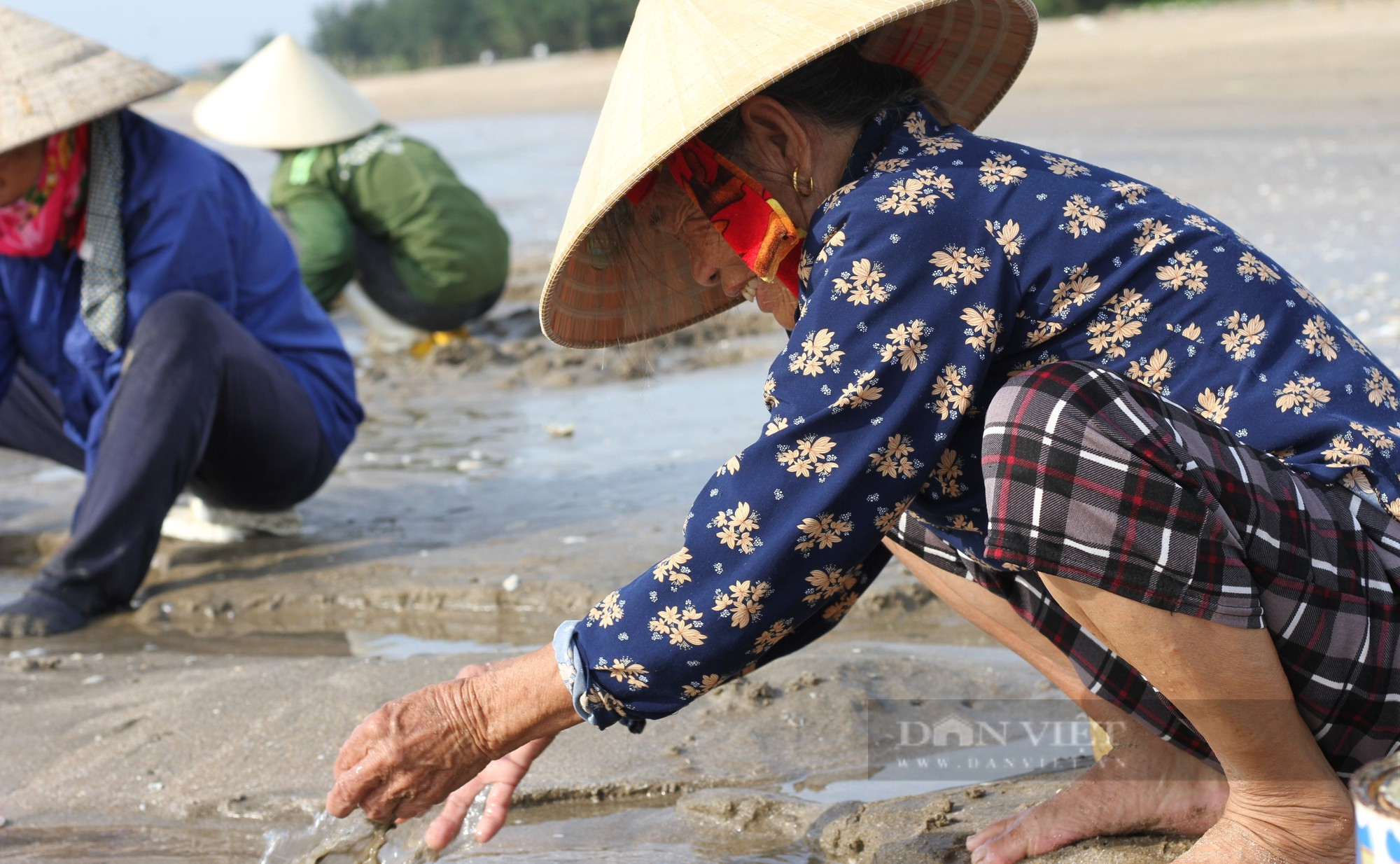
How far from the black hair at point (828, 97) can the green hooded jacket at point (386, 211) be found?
3637 mm

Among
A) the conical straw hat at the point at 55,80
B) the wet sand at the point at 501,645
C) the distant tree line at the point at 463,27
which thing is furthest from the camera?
the distant tree line at the point at 463,27

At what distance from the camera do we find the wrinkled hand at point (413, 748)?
1.42 meters

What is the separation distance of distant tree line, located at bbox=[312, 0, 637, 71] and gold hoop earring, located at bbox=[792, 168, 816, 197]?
1379 inches

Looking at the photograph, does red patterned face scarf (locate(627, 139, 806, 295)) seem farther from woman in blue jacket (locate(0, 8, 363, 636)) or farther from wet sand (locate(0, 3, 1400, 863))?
woman in blue jacket (locate(0, 8, 363, 636))

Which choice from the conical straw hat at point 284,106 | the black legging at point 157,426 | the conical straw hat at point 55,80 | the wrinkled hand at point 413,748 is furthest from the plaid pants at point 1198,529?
the conical straw hat at point 284,106

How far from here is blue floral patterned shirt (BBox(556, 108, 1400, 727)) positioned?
134 centimetres

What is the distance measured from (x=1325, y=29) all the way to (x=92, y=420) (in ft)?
53.4

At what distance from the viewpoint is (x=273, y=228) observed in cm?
321

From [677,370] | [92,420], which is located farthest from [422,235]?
[92,420]

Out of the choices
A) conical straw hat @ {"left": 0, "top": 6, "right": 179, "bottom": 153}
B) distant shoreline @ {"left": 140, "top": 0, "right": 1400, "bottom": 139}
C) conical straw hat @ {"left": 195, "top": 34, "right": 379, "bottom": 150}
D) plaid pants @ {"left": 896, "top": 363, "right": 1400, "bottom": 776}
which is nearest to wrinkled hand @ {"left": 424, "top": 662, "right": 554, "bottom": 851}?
plaid pants @ {"left": 896, "top": 363, "right": 1400, "bottom": 776}

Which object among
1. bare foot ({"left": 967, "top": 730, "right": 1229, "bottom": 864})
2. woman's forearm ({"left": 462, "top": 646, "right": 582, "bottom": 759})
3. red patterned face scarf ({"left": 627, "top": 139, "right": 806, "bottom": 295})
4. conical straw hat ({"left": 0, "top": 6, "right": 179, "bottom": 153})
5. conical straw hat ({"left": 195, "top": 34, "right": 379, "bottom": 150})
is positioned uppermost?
red patterned face scarf ({"left": 627, "top": 139, "right": 806, "bottom": 295})

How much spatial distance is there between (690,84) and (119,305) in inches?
74.8

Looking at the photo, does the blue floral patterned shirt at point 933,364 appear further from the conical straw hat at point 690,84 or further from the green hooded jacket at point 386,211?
the green hooded jacket at point 386,211

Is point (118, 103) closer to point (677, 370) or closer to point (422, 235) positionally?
point (422, 235)
